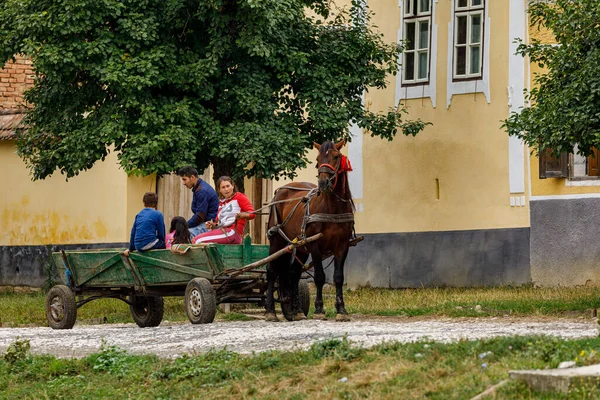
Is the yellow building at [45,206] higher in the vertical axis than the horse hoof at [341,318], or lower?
higher

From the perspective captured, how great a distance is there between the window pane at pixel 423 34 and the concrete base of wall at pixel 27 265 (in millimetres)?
9045

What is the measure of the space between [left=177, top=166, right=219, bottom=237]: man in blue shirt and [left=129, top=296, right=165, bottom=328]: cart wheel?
1.07m

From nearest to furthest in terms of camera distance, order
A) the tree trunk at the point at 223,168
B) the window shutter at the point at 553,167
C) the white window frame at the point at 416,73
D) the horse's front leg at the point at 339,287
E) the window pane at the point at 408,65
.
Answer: the horse's front leg at the point at 339,287 → the tree trunk at the point at 223,168 → the window shutter at the point at 553,167 → the white window frame at the point at 416,73 → the window pane at the point at 408,65

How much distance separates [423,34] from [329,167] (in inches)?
422

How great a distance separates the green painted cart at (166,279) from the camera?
15773 mm

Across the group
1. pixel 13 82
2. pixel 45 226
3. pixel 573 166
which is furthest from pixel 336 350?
pixel 13 82

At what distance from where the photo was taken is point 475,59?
24.6m

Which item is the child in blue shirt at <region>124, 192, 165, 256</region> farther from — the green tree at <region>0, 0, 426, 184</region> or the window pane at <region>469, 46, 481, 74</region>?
the window pane at <region>469, 46, 481, 74</region>

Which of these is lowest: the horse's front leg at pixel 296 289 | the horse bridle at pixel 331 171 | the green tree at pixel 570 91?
the horse's front leg at pixel 296 289

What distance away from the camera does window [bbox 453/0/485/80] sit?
24500 millimetres

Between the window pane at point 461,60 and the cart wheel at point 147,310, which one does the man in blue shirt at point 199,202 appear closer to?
the cart wheel at point 147,310

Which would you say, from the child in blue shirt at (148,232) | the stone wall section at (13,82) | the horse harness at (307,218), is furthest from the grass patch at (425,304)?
the stone wall section at (13,82)

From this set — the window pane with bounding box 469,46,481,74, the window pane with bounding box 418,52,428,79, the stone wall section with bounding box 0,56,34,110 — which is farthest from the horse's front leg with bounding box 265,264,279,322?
the stone wall section with bounding box 0,56,34,110

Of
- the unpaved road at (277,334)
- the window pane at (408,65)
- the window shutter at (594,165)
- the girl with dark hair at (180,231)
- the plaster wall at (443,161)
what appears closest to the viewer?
the unpaved road at (277,334)
